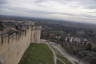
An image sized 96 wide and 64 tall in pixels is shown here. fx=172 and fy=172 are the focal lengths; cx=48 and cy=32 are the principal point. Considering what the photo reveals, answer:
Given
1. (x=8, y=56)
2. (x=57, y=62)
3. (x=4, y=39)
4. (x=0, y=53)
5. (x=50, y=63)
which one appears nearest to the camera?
(x=0, y=53)

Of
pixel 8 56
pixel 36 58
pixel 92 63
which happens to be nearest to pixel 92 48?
pixel 92 63

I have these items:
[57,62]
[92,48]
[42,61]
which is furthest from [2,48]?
[92,48]

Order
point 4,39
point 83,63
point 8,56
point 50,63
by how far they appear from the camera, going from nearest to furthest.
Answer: point 4,39, point 8,56, point 50,63, point 83,63

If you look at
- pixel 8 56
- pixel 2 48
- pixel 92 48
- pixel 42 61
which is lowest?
pixel 92 48

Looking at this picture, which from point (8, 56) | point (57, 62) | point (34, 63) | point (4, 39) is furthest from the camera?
point (57, 62)

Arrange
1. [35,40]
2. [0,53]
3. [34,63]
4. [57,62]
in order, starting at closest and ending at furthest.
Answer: [0,53]
[34,63]
[57,62]
[35,40]

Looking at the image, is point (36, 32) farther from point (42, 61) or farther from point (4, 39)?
point (4, 39)

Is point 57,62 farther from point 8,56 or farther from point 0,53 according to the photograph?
point 0,53

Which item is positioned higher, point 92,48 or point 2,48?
point 2,48

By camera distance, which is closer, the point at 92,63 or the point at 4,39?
the point at 4,39
